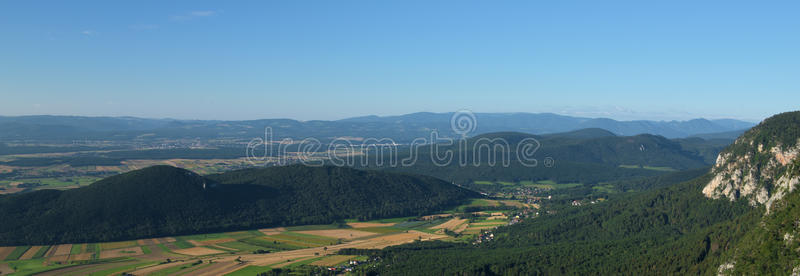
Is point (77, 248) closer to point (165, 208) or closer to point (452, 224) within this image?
point (165, 208)

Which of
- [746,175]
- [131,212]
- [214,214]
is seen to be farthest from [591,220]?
[131,212]

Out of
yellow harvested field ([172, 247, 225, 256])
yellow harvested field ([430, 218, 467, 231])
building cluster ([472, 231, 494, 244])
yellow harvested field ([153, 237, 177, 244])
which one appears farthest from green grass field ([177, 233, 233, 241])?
building cluster ([472, 231, 494, 244])

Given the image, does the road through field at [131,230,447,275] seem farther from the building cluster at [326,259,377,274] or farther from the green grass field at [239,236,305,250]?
the building cluster at [326,259,377,274]

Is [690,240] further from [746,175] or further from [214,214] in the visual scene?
[214,214]

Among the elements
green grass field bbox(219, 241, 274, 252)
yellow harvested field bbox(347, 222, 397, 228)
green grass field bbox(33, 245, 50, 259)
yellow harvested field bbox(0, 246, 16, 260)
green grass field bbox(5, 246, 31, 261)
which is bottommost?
yellow harvested field bbox(347, 222, 397, 228)

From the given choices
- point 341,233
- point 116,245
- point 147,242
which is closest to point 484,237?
point 341,233

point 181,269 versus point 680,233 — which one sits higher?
point 680,233
